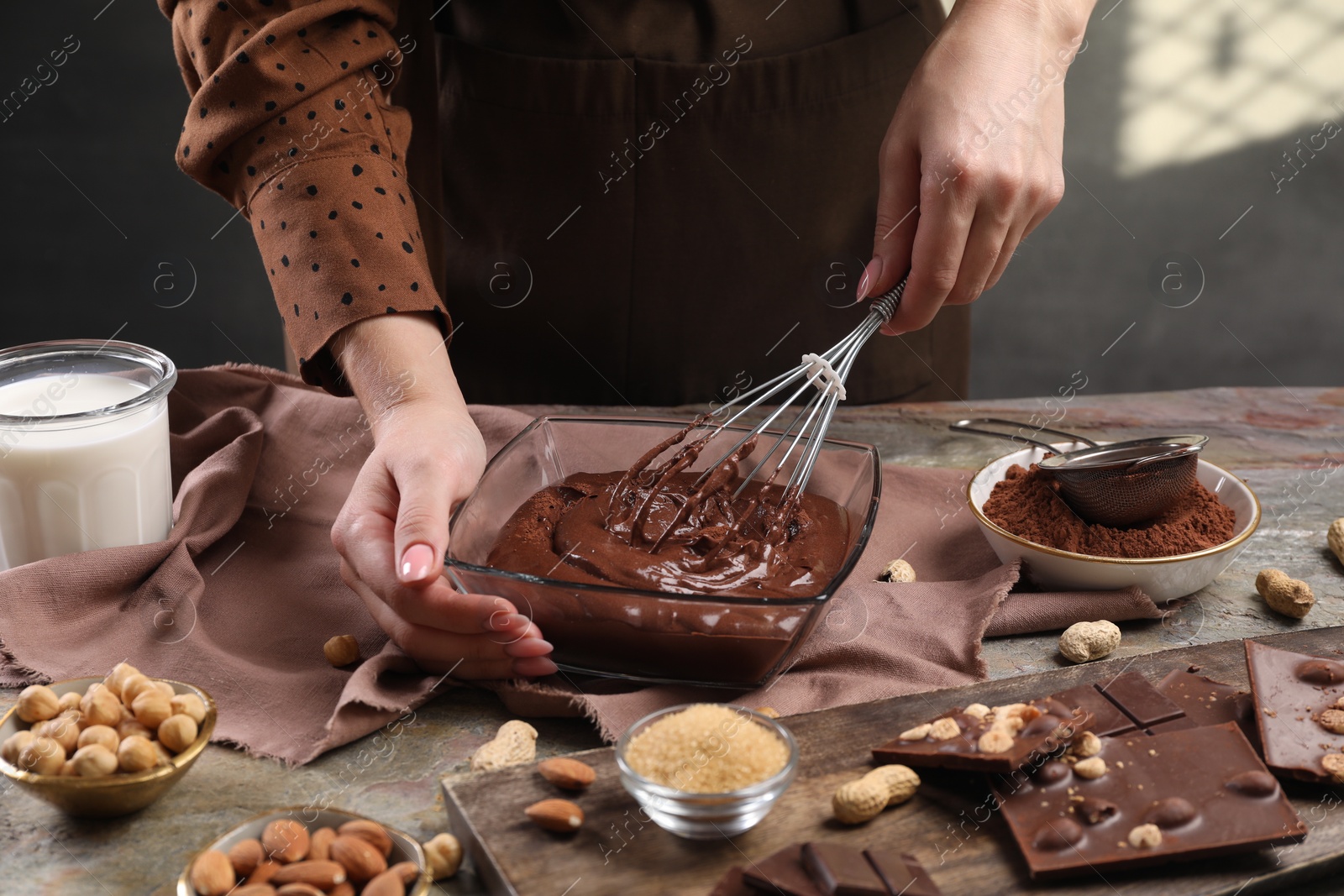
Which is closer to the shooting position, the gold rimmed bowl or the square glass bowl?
the square glass bowl

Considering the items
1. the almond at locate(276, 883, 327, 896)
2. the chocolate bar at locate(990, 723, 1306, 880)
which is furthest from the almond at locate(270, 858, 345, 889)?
the chocolate bar at locate(990, 723, 1306, 880)

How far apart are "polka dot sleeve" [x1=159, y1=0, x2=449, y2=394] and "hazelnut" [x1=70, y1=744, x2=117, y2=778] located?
0.50 metres

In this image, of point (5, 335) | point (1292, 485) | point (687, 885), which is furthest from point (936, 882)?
point (5, 335)

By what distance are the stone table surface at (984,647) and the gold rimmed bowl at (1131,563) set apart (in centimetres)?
4

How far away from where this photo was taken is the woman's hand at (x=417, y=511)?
95 cm

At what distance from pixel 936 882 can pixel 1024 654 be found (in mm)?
395

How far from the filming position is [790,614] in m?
0.91

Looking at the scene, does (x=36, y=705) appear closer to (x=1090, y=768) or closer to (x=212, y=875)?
(x=212, y=875)

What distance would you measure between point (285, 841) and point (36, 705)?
0.25m

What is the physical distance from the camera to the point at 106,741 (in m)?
0.80

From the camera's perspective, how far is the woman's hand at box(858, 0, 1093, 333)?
3.69 feet

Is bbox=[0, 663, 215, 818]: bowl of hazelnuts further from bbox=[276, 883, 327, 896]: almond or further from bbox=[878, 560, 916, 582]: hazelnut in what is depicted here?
bbox=[878, 560, 916, 582]: hazelnut

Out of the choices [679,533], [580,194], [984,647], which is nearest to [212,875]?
[679,533]

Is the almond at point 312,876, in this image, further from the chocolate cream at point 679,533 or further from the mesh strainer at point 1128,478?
the mesh strainer at point 1128,478
